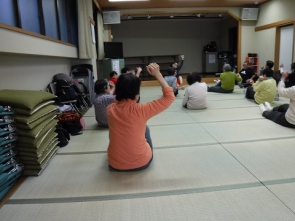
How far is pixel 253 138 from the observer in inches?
105

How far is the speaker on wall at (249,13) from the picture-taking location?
27.2ft

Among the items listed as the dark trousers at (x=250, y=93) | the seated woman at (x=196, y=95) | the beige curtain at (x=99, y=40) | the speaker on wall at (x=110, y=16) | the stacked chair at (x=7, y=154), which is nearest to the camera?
the stacked chair at (x=7, y=154)

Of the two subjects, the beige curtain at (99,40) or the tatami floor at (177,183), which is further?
the beige curtain at (99,40)

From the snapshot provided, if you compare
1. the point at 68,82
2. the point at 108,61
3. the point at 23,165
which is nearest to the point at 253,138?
the point at 23,165

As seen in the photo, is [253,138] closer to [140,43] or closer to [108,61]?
[108,61]

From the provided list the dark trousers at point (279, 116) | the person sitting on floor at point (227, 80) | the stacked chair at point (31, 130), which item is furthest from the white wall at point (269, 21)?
the stacked chair at point (31, 130)

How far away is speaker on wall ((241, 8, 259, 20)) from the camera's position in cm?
828

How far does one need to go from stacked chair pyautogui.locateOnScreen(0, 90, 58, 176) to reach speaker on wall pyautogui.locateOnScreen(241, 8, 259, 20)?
8135mm

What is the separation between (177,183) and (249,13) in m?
8.29

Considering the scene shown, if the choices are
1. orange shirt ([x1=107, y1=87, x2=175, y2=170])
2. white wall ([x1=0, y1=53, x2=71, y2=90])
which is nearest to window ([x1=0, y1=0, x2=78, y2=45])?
white wall ([x1=0, y1=53, x2=71, y2=90])

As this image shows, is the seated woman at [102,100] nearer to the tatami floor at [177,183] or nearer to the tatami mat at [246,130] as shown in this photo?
the tatami floor at [177,183]

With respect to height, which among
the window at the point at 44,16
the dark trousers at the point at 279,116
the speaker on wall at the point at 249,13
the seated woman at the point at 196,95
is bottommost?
the dark trousers at the point at 279,116

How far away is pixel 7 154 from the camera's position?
5.88 feet

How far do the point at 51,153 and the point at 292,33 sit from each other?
729 cm
